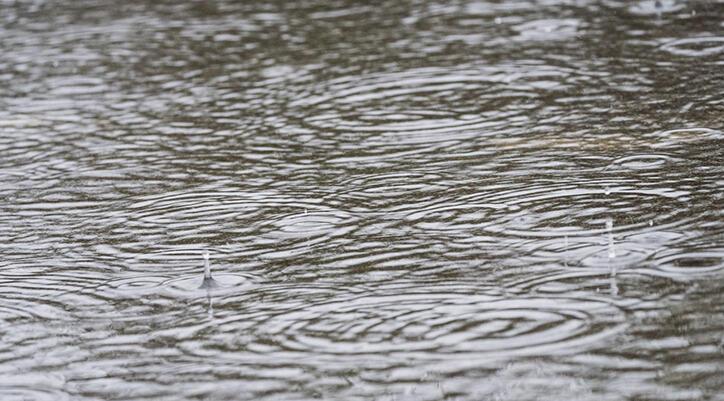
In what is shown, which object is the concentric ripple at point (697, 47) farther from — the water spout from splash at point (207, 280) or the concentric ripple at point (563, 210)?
the water spout from splash at point (207, 280)

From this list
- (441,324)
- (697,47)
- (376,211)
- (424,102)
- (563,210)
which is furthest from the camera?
(697,47)

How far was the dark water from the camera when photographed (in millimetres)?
3619

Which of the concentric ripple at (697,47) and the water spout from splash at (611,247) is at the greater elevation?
the water spout from splash at (611,247)

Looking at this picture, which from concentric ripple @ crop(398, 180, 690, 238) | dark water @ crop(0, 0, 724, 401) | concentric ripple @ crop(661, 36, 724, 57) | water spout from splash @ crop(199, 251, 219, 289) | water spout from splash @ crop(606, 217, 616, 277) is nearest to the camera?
dark water @ crop(0, 0, 724, 401)

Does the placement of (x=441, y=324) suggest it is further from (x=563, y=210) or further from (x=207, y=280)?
(x=563, y=210)

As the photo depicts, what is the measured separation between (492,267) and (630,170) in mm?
1280

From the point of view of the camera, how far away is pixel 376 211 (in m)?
5.12

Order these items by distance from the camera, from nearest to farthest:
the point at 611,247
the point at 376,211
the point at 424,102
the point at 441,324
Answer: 1. the point at 441,324
2. the point at 611,247
3. the point at 376,211
4. the point at 424,102

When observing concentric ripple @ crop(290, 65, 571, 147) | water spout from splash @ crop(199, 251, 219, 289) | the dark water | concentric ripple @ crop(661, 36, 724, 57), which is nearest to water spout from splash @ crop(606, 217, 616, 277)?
the dark water

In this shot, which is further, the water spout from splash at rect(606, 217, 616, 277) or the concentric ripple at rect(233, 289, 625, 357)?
the water spout from splash at rect(606, 217, 616, 277)

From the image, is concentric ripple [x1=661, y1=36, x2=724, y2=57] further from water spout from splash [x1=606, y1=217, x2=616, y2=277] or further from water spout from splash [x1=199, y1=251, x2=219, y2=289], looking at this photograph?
water spout from splash [x1=199, y1=251, x2=219, y2=289]

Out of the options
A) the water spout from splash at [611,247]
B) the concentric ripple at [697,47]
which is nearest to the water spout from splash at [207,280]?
the water spout from splash at [611,247]

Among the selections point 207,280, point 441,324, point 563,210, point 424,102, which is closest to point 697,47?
point 424,102

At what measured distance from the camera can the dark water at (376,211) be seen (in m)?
3.62
